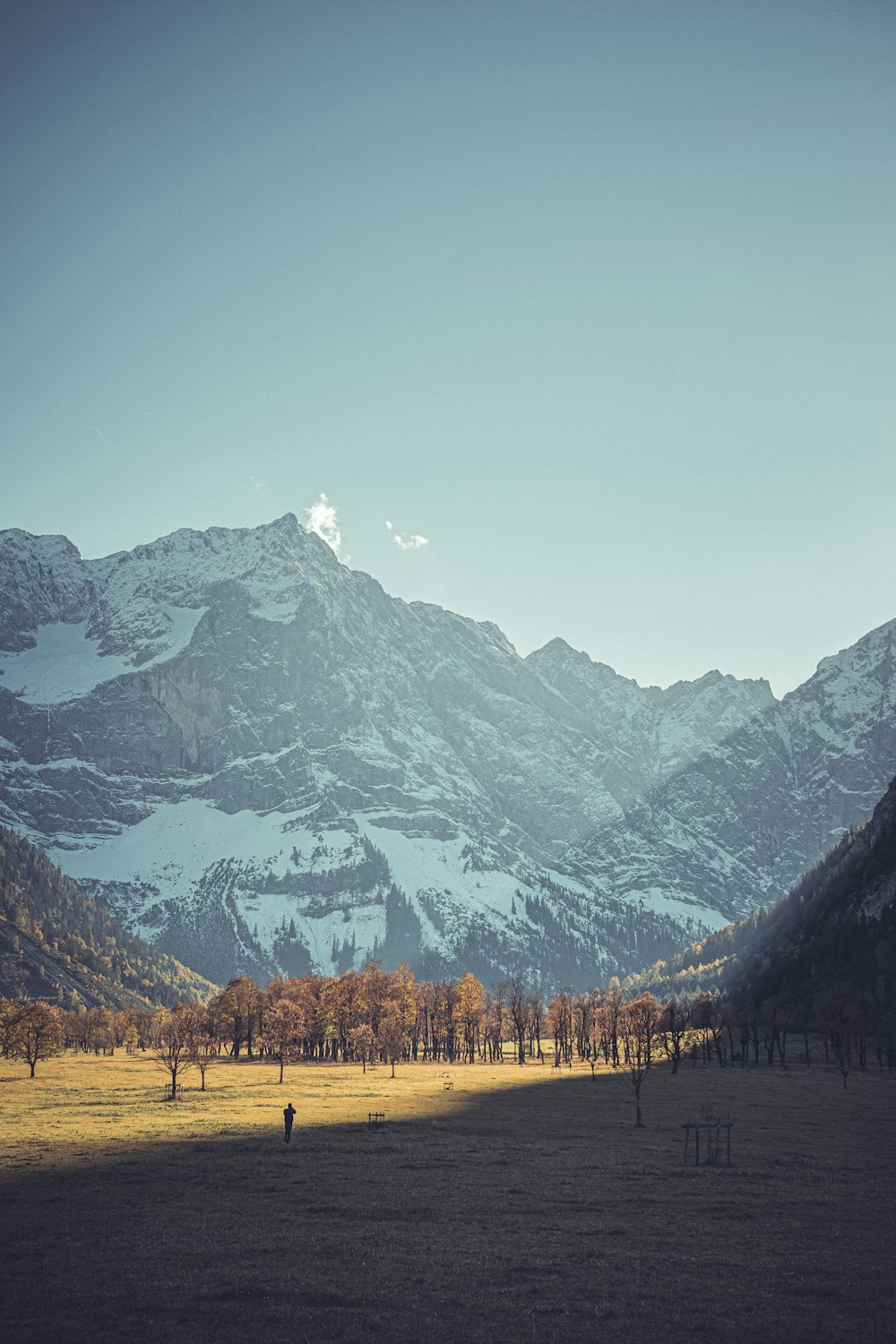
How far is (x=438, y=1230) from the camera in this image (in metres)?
33.7

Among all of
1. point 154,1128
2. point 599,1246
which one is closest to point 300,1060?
point 154,1128

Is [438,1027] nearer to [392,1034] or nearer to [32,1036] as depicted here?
[392,1034]

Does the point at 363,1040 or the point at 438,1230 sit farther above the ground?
the point at 438,1230

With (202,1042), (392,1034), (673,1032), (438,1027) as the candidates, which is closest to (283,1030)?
(202,1042)

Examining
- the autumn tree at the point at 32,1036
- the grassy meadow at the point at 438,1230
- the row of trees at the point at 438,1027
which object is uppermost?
the grassy meadow at the point at 438,1230

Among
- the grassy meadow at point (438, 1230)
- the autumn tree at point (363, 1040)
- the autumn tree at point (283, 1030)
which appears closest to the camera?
the grassy meadow at point (438, 1230)

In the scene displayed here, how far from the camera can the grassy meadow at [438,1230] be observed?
2427cm

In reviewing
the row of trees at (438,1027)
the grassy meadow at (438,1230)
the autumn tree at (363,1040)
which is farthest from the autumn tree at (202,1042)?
the grassy meadow at (438,1230)

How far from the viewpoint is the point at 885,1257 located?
30.2 m

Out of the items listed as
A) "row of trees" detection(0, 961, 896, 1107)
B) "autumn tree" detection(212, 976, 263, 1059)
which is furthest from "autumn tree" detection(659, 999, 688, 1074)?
"autumn tree" detection(212, 976, 263, 1059)

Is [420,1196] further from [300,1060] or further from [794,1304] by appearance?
[300,1060]

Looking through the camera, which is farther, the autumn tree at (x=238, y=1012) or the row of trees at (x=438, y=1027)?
the autumn tree at (x=238, y=1012)

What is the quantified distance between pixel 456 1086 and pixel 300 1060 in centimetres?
5491

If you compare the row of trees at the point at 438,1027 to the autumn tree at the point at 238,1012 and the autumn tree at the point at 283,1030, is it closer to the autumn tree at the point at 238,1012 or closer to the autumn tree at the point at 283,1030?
Answer: the autumn tree at the point at 238,1012
